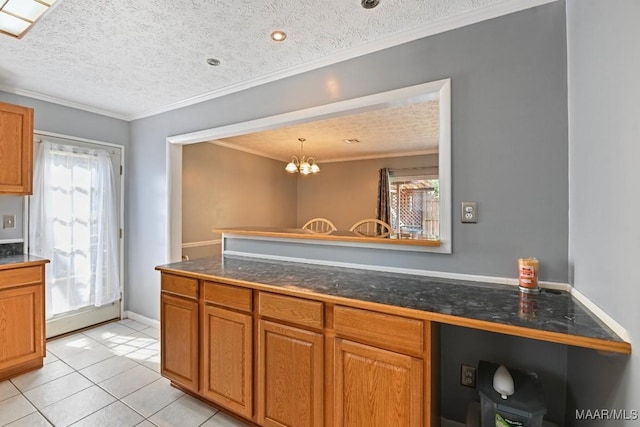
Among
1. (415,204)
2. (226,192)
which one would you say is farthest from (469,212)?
(415,204)

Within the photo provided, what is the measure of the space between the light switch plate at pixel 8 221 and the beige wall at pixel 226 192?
1.58 meters

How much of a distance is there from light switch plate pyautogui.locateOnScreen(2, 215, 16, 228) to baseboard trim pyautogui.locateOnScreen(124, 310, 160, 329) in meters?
1.49

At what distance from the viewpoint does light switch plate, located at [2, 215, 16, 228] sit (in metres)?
2.64

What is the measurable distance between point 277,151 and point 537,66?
4292mm

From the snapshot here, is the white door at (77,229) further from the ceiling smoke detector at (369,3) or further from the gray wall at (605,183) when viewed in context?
the gray wall at (605,183)

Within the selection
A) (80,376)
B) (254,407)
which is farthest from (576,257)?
(80,376)

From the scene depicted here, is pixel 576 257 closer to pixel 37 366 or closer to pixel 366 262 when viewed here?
pixel 366 262

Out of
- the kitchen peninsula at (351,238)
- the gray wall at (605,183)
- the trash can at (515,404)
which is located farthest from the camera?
the kitchen peninsula at (351,238)

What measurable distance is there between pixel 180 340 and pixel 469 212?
2.06 metres

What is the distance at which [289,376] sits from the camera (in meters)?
1.52

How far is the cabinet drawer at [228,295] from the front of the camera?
1675 millimetres

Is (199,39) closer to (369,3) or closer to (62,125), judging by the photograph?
(369,3)

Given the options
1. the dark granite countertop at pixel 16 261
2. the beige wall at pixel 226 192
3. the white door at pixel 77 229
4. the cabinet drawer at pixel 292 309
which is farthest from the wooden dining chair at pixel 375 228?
the white door at pixel 77 229

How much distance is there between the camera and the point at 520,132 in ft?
5.08
